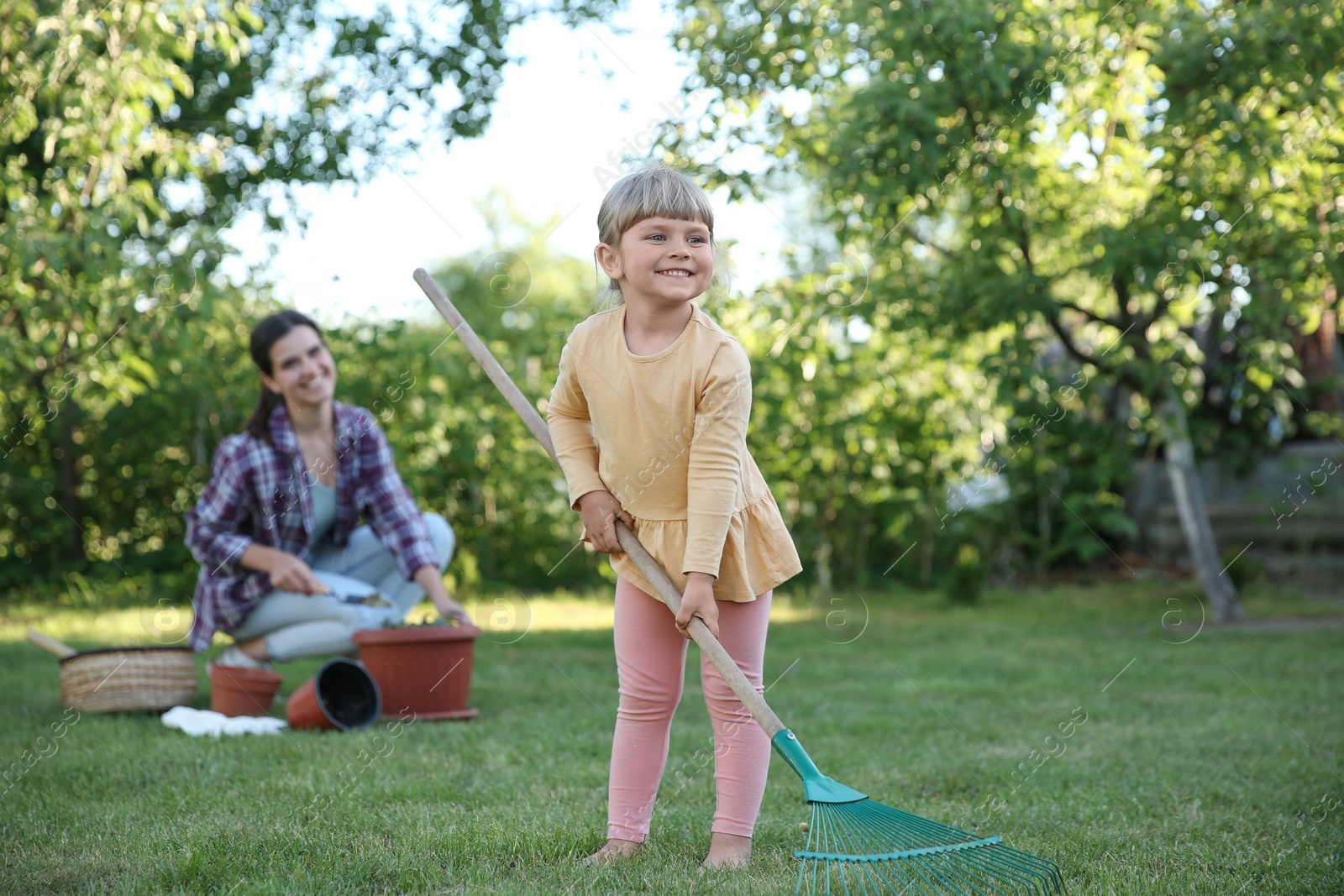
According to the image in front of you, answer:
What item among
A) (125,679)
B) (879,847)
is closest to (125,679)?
(125,679)

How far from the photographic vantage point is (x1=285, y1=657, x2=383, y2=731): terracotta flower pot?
3.36m

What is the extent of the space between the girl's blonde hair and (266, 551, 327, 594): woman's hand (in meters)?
1.82

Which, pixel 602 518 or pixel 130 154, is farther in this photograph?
pixel 130 154

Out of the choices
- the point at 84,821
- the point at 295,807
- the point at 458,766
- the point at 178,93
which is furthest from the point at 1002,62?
the point at 178,93

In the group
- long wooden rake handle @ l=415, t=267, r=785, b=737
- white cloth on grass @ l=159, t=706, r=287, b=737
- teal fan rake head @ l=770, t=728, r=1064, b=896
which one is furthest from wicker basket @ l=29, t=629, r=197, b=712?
teal fan rake head @ l=770, t=728, r=1064, b=896

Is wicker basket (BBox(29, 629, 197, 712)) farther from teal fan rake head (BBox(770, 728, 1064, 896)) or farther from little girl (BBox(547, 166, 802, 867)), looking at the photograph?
teal fan rake head (BBox(770, 728, 1064, 896))

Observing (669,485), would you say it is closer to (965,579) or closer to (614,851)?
(614,851)

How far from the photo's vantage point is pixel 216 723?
11.0ft

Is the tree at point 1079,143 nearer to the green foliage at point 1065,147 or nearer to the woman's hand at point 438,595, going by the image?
the green foliage at point 1065,147

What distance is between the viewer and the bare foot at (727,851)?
6.93ft

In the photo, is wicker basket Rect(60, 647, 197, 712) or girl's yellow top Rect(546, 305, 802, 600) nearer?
girl's yellow top Rect(546, 305, 802, 600)

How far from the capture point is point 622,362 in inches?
85.3

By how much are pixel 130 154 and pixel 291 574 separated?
256 centimetres

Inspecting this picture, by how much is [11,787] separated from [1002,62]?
164 inches
